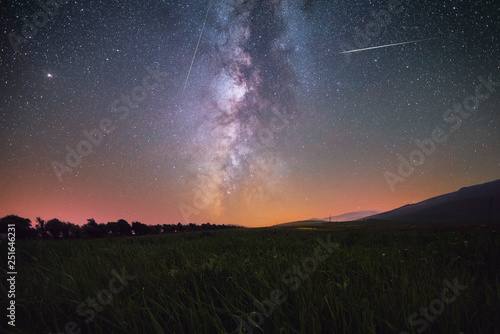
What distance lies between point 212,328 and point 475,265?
12.9ft

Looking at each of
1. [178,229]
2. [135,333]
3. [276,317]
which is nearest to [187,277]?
[135,333]

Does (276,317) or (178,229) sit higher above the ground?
(276,317)

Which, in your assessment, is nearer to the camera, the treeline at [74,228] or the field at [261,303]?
the field at [261,303]

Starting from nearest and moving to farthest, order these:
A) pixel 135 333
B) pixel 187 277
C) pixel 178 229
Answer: pixel 135 333 < pixel 187 277 < pixel 178 229

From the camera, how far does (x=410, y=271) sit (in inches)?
97.0

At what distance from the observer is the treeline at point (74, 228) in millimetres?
11039

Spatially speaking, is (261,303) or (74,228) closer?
(261,303)

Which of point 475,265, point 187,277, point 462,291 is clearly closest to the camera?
point 462,291

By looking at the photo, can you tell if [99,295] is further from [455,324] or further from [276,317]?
[455,324]

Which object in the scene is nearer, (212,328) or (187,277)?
(212,328)

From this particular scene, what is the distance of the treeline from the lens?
1104cm

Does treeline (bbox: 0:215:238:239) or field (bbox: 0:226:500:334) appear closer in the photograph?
field (bbox: 0:226:500:334)

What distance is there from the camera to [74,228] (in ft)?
56.2

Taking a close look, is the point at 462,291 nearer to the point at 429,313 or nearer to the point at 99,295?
the point at 429,313
